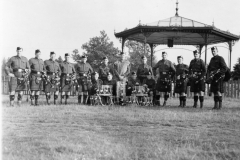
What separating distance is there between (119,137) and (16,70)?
242 inches

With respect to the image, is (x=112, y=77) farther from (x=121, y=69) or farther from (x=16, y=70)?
(x=16, y=70)

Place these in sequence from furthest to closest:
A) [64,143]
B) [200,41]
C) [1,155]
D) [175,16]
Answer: [200,41]
[175,16]
[64,143]
[1,155]

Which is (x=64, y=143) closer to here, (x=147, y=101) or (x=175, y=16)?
(x=147, y=101)

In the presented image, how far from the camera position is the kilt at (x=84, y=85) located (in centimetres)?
1096

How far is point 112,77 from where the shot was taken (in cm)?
1090

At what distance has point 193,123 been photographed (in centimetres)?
632

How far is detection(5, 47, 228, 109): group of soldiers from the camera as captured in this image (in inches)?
378

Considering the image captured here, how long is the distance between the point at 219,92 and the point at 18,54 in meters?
7.48

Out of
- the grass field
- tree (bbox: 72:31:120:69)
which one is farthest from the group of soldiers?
tree (bbox: 72:31:120:69)

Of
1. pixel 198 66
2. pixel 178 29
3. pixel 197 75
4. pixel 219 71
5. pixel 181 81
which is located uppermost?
pixel 178 29

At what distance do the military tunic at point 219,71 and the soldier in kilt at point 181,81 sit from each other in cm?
126

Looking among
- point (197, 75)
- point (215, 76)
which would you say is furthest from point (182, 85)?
point (215, 76)

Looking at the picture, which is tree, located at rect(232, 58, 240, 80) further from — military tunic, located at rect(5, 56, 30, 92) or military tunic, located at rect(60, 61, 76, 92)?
military tunic, located at rect(5, 56, 30, 92)

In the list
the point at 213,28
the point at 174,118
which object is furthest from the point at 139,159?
the point at 213,28
